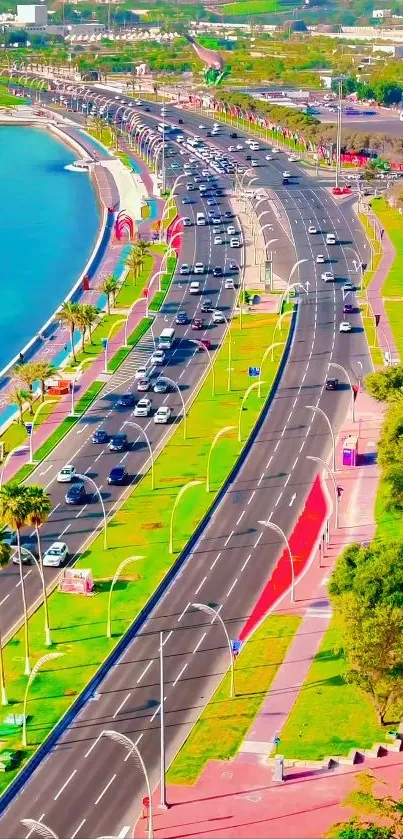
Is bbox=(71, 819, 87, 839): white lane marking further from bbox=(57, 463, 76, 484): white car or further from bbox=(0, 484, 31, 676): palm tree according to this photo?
bbox=(57, 463, 76, 484): white car

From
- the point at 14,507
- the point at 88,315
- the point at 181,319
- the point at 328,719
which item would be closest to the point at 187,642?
the point at 328,719

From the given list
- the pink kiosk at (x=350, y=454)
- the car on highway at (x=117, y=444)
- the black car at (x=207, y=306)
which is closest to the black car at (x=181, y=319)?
the black car at (x=207, y=306)

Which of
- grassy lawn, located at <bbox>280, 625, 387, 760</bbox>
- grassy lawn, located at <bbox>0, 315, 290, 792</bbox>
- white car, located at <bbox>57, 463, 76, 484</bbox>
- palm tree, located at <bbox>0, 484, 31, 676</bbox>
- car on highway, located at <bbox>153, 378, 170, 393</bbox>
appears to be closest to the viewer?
grassy lawn, located at <bbox>280, 625, 387, 760</bbox>

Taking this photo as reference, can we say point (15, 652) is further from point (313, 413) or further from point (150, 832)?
point (313, 413)

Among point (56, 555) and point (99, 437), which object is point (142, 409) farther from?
point (56, 555)

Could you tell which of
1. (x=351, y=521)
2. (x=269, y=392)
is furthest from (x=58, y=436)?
(x=351, y=521)

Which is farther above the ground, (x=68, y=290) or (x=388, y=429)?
(x=388, y=429)

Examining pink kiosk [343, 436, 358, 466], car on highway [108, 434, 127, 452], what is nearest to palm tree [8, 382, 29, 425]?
car on highway [108, 434, 127, 452]
